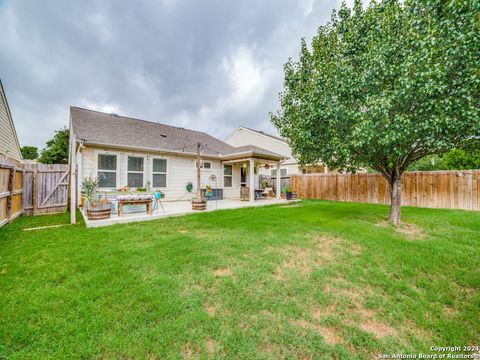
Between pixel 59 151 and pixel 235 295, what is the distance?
75.7 ft

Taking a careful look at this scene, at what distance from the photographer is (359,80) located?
5125 mm

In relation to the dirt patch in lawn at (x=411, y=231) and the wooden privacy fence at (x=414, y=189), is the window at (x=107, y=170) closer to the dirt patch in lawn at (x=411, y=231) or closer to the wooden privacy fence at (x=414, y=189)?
the dirt patch in lawn at (x=411, y=231)

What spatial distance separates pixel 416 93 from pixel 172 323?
6106 millimetres

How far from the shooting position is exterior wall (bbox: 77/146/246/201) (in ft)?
27.9

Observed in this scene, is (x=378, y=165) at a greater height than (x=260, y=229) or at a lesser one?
greater

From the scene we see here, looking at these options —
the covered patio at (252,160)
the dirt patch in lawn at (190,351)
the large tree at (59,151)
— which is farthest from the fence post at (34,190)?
the large tree at (59,151)

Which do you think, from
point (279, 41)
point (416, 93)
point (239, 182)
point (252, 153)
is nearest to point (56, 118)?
point (239, 182)

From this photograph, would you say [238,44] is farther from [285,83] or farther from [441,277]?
[441,277]

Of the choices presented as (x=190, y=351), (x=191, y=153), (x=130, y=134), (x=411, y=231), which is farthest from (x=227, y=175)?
(x=190, y=351)

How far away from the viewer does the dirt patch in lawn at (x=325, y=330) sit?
2018mm

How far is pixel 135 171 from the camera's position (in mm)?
9617

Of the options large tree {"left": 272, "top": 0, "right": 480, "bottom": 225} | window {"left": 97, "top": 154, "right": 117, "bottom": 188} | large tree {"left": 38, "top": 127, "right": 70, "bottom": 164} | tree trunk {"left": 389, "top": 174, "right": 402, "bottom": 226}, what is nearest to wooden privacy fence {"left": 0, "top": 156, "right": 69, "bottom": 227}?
window {"left": 97, "top": 154, "right": 117, "bottom": 188}

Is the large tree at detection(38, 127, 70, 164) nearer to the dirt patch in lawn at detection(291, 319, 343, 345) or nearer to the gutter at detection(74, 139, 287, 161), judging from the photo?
the gutter at detection(74, 139, 287, 161)

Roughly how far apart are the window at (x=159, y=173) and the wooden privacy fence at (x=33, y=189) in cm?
338
